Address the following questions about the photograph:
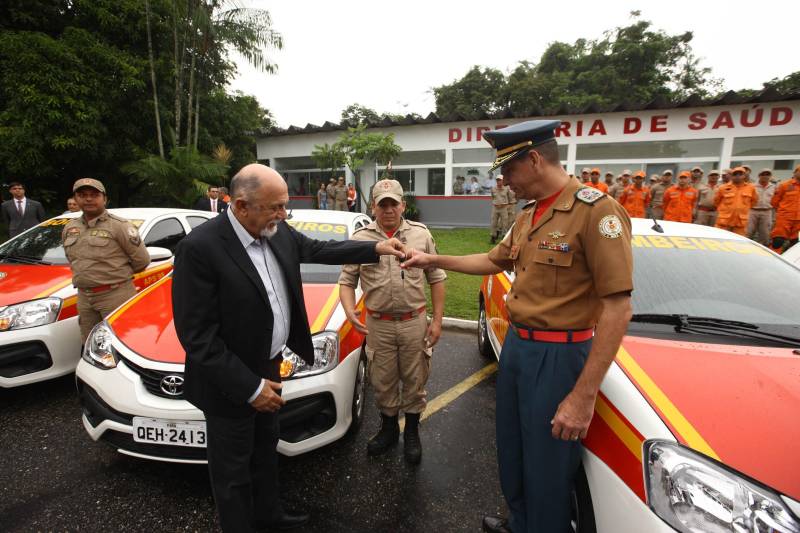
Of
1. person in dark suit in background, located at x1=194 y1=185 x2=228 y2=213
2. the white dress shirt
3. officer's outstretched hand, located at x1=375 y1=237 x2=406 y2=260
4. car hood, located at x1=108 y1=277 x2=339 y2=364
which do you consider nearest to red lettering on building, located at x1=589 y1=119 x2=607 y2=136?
person in dark suit in background, located at x1=194 y1=185 x2=228 y2=213

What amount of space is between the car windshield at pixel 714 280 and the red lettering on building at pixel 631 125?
1202cm

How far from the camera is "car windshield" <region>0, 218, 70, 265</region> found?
3697 mm

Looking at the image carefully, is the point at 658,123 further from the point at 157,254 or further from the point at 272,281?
the point at 272,281

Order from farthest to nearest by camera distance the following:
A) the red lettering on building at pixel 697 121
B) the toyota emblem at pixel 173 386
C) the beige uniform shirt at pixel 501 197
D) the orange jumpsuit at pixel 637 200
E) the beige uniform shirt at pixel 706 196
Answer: the red lettering on building at pixel 697 121, the beige uniform shirt at pixel 501 197, the orange jumpsuit at pixel 637 200, the beige uniform shirt at pixel 706 196, the toyota emblem at pixel 173 386

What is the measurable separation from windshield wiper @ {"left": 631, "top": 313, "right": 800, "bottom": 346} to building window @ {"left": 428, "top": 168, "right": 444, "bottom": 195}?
44.4 ft

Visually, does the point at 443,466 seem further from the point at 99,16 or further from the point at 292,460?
the point at 99,16

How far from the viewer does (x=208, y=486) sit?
2223mm

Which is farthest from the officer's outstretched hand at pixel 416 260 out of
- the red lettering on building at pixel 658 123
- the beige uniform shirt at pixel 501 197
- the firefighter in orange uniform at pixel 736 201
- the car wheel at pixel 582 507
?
the red lettering on building at pixel 658 123

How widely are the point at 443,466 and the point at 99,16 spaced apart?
43.3ft

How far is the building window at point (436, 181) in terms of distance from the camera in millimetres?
15078

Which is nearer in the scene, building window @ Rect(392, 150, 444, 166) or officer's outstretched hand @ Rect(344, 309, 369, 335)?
officer's outstretched hand @ Rect(344, 309, 369, 335)

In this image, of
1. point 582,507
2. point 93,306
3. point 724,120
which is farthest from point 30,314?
point 724,120

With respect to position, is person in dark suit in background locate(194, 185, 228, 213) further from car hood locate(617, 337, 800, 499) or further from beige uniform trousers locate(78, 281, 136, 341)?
car hood locate(617, 337, 800, 499)

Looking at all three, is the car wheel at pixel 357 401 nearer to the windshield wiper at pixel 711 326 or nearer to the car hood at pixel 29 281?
the windshield wiper at pixel 711 326
